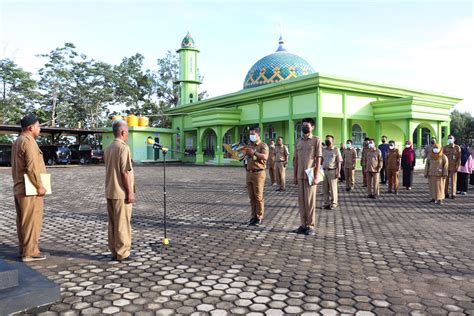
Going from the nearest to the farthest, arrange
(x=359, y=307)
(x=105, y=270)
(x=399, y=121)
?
(x=359, y=307) → (x=105, y=270) → (x=399, y=121)

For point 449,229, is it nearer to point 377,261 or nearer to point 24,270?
point 377,261

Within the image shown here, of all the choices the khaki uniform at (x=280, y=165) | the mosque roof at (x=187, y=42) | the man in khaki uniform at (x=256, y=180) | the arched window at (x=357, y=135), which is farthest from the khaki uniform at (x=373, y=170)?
the mosque roof at (x=187, y=42)

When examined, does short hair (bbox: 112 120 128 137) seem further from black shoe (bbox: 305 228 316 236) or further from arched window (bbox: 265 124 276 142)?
arched window (bbox: 265 124 276 142)

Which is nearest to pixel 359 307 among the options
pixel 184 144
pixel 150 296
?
pixel 150 296

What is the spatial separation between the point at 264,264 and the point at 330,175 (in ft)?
15.4

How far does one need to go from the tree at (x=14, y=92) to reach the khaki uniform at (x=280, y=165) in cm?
3056

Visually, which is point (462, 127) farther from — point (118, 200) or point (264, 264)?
point (118, 200)

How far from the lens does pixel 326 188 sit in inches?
327

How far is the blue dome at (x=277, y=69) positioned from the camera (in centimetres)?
2650

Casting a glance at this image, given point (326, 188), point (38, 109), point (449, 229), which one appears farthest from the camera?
point (38, 109)

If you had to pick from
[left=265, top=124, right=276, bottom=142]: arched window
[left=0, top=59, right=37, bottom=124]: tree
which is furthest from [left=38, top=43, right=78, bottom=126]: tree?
[left=265, top=124, right=276, bottom=142]: arched window

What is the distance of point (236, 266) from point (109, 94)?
4046cm

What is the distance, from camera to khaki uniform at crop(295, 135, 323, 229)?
5684 mm

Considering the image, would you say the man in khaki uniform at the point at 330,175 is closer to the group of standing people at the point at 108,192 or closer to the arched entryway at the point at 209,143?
the group of standing people at the point at 108,192
